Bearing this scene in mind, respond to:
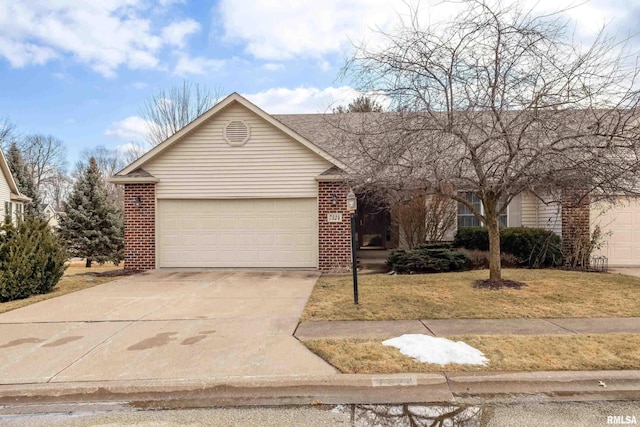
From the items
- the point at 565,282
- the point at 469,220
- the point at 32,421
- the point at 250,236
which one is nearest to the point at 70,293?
the point at 250,236

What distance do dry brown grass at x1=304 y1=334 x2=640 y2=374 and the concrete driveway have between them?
0.42 m

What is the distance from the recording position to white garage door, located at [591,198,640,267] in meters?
12.5

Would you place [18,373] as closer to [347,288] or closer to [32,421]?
[32,421]

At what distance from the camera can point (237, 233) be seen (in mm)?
12641

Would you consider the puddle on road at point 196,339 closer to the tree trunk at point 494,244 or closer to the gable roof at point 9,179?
the tree trunk at point 494,244

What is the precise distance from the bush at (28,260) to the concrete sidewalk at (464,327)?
666cm

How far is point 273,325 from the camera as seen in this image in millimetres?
6418

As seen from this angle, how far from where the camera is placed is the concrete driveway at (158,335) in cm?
468

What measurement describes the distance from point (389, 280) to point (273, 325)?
4.51 meters

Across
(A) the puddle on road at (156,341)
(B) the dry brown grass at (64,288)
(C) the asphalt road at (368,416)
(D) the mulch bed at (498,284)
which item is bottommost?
(C) the asphalt road at (368,416)

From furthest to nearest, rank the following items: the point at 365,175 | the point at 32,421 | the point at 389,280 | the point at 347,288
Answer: the point at 389,280 < the point at 347,288 < the point at 365,175 < the point at 32,421

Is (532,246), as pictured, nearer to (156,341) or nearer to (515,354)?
(515,354)

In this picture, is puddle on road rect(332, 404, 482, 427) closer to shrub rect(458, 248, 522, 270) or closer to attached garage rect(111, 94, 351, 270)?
attached garage rect(111, 94, 351, 270)

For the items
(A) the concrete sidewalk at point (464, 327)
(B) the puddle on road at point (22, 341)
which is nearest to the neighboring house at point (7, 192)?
(B) the puddle on road at point (22, 341)
